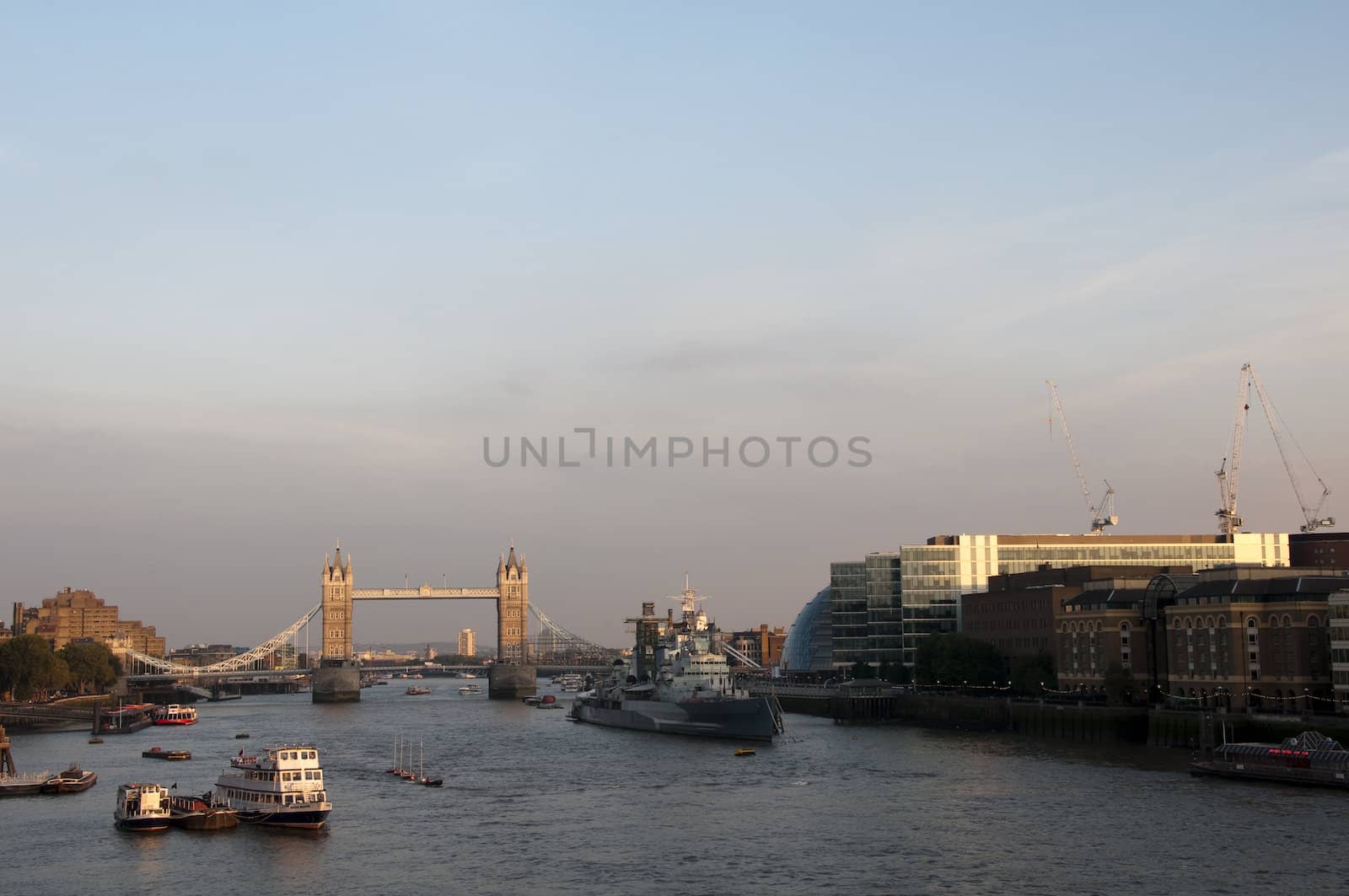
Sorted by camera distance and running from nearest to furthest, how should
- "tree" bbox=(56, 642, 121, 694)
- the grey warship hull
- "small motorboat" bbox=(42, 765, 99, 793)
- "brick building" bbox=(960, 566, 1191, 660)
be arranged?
"small motorboat" bbox=(42, 765, 99, 793) → the grey warship hull → "brick building" bbox=(960, 566, 1191, 660) → "tree" bbox=(56, 642, 121, 694)

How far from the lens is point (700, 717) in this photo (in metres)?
114

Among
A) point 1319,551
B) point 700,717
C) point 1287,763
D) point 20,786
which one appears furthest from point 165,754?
point 1319,551

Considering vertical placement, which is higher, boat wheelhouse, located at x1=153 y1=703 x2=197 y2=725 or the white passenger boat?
the white passenger boat

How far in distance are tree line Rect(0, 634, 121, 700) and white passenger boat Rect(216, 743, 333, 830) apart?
99804 millimetres

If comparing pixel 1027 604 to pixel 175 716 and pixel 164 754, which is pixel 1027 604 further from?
pixel 175 716

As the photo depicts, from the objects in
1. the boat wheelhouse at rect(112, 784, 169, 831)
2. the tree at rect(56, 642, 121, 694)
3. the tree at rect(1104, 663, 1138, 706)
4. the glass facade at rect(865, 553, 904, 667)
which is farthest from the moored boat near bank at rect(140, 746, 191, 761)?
the glass facade at rect(865, 553, 904, 667)

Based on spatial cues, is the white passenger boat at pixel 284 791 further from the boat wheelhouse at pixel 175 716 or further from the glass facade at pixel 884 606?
the glass facade at pixel 884 606

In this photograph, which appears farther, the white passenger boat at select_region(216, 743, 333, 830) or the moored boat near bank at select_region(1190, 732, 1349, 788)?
the moored boat near bank at select_region(1190, 732, 1349, 788)

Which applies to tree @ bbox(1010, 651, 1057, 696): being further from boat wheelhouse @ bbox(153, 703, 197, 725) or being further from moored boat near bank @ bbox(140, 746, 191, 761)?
boat wheelhouse @ bbox(153, 703, 197, 725)

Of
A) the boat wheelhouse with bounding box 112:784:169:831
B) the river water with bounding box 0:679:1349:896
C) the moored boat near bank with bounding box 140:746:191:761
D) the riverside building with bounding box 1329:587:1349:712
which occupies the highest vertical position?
the riverside building with bounding box 1329:587:1349:712

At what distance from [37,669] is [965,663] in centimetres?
10254

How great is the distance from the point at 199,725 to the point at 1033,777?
98890 millimetres

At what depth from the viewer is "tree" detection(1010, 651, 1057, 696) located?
125 meters

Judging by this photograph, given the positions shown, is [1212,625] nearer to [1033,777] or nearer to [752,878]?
[1033,777]
